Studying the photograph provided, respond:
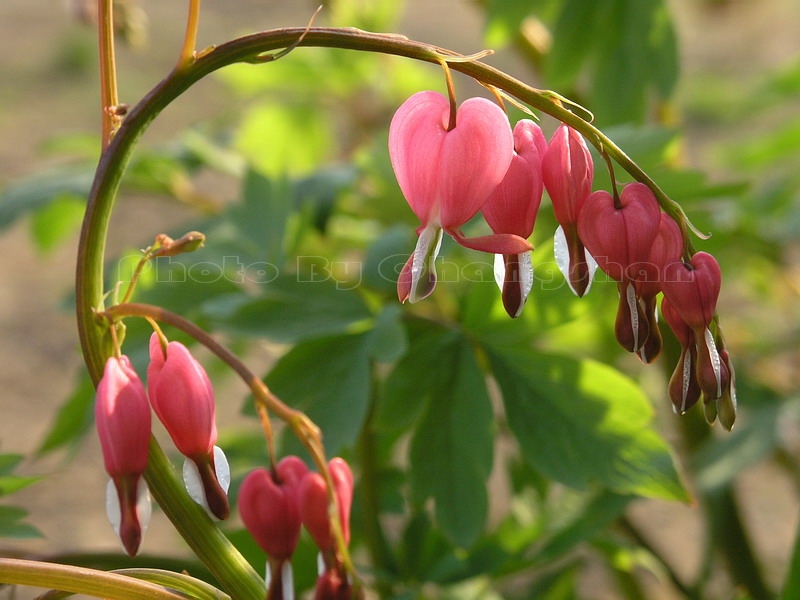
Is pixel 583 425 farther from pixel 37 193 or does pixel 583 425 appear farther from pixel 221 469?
pixel 37 193

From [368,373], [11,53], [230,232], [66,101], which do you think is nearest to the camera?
[368,373]

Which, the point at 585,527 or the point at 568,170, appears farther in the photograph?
the point at 585,527

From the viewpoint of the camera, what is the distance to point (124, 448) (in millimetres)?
482

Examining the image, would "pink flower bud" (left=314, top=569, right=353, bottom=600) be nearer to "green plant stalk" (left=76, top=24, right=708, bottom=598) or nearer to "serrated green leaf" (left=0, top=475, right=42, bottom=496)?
"green plant stalk" (left=76, top=24, right=708, bottom=598)

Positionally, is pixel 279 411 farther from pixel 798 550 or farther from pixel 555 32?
pixel 555 32

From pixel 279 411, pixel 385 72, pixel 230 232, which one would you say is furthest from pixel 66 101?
pixel 279 411

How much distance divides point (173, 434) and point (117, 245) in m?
3.13

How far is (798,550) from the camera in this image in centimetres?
75

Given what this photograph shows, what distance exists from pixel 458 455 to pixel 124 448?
18.1 inches

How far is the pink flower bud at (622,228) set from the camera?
1.65 feet

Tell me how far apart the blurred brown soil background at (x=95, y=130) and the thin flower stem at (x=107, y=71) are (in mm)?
395

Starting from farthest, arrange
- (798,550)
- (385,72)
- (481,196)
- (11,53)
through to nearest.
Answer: (11,53), (385,72), (798,550), (481,196)

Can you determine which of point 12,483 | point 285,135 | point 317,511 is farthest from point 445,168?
point 285,135

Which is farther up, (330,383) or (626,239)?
(626,239)
